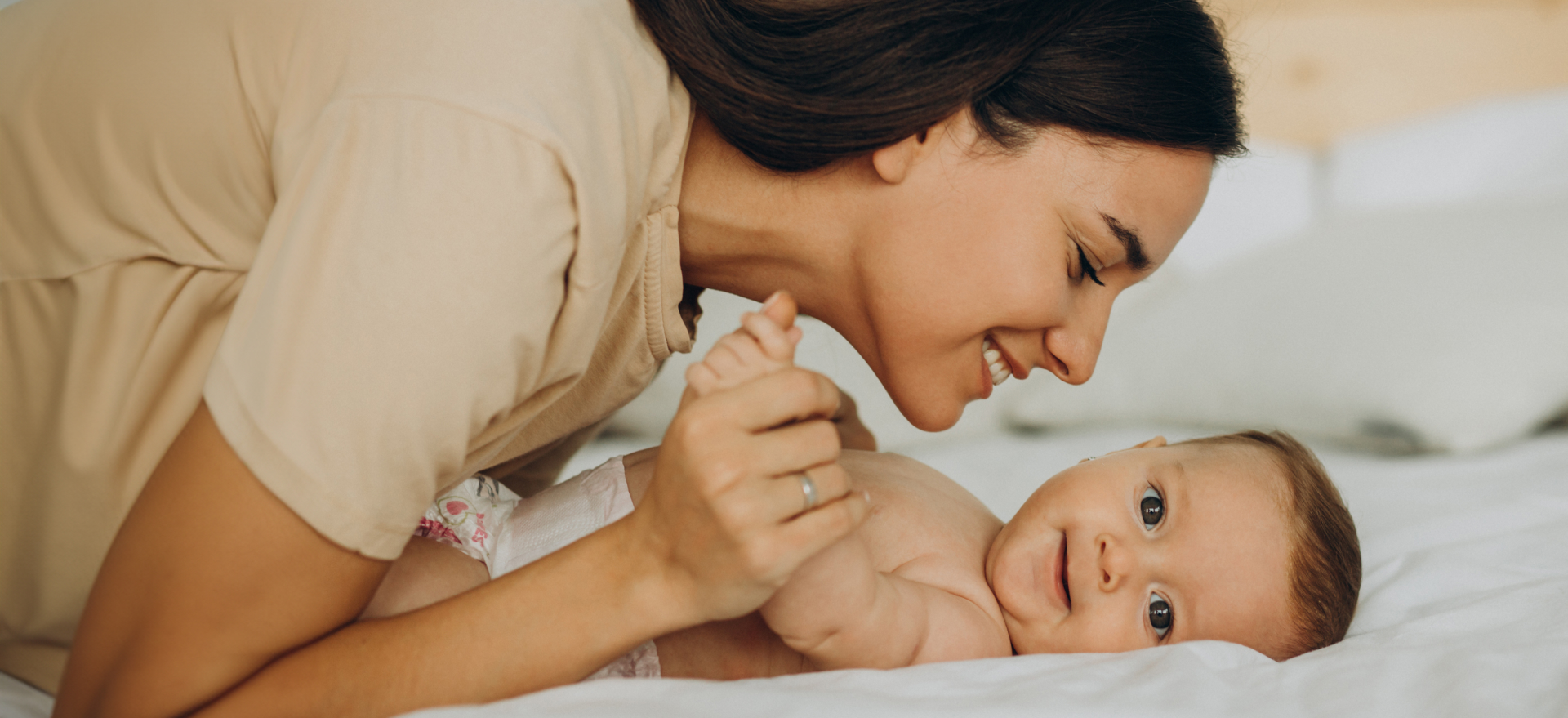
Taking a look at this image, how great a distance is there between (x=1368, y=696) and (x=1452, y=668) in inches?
4.0

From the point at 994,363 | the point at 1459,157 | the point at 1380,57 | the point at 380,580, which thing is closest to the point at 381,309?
the point at 380,580

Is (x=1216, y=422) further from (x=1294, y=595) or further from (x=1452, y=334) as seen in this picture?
(x=1294, y=595)

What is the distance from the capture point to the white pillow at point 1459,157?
82.3 inches

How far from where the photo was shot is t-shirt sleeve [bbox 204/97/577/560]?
24.5 inches

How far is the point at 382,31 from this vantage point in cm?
71

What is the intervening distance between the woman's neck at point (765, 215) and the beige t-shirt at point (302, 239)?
0.07m

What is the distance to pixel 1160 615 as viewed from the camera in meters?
1.03

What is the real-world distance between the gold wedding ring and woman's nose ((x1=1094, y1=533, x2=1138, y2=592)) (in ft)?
1.46

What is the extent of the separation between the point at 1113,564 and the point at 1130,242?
33 centimetres

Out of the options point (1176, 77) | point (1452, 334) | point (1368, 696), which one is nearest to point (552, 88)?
point (1176, 77)

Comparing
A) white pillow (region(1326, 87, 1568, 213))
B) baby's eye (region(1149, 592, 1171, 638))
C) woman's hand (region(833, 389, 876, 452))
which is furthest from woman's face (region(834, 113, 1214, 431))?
white pillow (region(1326, 87, 1568, 213))

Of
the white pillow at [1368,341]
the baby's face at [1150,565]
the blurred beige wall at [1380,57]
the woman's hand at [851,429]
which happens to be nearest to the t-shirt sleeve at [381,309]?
the baby's face at [1150,565]

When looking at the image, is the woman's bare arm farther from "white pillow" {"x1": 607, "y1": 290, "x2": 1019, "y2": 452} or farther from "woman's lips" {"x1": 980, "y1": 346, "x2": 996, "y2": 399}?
"white pillow" {"x1": 607, "y1": 290, "x2": 1019, "y2": 452}

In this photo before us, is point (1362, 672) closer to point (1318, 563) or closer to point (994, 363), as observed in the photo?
point (1318, 563)
